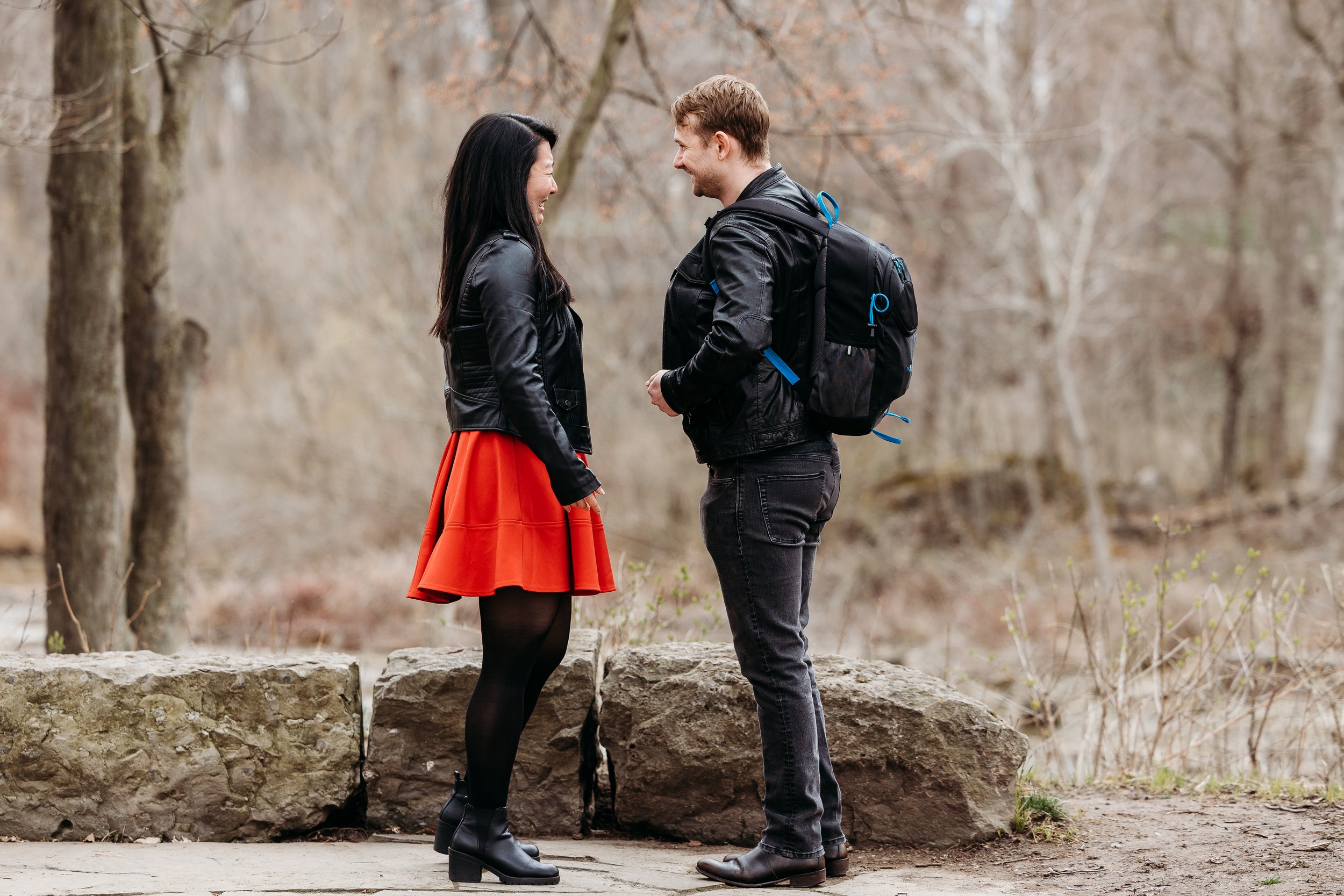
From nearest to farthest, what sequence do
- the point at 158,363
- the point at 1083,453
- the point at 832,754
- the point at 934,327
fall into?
the point at 832,754
the point at 158,363
the point at 1083,453
the point at 934,327

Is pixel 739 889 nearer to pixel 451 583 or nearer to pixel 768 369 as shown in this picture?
pixel 451 583

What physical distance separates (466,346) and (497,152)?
0.51m

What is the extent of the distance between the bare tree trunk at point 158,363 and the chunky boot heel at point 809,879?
164 inches

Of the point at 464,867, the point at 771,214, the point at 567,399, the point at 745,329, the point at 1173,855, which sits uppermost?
the point at 771,214

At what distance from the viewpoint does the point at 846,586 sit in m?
13.4

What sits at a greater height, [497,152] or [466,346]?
[497,152]

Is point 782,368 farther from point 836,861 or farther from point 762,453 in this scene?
point 836,861

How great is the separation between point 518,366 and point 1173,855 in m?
2.35

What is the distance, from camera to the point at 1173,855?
143 inches

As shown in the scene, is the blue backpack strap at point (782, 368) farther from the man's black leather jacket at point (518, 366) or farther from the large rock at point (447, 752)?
the large rock at point (447, 752)

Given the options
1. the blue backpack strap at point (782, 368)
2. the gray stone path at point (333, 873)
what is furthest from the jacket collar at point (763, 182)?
the gray stone path at point (333, 873)

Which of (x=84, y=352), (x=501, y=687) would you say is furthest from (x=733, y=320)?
(x=84, y=352)

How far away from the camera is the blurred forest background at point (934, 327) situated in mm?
12367

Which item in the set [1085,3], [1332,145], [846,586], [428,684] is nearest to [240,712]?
[428,684]
